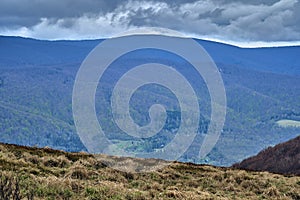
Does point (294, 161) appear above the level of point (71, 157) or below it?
below

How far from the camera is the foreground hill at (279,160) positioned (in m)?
37.5

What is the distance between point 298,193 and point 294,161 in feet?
56.0

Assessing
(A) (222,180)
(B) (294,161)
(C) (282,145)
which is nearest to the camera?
(A) (222,180)

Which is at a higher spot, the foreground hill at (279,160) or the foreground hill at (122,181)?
the foreground hill at (122,181)

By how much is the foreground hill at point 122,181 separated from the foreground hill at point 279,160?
12487mm

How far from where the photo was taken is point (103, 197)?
52.0 feet

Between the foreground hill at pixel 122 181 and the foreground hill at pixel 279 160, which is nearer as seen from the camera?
the foreground hill at pixel 122 181

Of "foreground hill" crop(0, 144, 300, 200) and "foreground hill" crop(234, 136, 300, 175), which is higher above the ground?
"foreground hill" crop(0, 144, 300, 200)

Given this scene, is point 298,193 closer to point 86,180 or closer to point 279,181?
point 279,181

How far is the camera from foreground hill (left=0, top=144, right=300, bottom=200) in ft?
53.4

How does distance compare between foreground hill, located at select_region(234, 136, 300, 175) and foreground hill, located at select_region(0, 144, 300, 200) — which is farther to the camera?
foreground hill, located at select_region(234, 136, 300, 175)

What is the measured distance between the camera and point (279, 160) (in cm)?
4025

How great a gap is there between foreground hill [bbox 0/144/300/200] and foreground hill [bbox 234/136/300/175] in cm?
1249

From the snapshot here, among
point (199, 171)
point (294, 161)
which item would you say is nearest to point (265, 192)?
point (199, 171)
